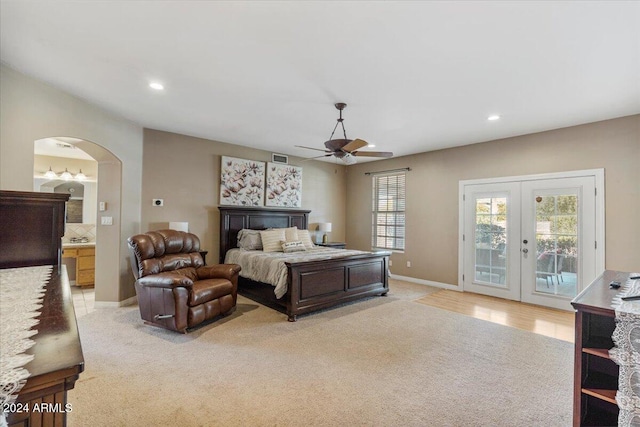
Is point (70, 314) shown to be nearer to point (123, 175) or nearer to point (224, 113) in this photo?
point (224, 113)

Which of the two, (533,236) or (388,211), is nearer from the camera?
(533,236)

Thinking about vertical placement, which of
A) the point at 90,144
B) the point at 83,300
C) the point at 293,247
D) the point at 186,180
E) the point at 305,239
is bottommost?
the point at 83,300

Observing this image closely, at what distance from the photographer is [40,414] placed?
716mm

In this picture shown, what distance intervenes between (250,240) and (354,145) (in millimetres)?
2717

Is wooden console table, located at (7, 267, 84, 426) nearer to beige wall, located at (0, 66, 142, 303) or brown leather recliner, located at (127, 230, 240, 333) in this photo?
brown leather recliner, located at (127, 230, 240, 333)

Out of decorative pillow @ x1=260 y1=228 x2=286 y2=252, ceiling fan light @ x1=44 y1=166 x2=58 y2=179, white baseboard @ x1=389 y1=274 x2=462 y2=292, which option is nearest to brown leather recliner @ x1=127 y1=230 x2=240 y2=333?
decorative pillow @ x1=260 y1=228 x2=286 y2=252

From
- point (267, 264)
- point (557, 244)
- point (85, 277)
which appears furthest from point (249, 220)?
point (557, 244)

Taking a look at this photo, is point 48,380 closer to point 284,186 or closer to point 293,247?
point 293,247

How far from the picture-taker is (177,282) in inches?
125

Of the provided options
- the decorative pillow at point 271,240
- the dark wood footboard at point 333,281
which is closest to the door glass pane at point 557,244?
the dark wood footboard at point 333,281

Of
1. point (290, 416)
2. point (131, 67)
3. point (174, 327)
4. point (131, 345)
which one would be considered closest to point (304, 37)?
point (131, 67)

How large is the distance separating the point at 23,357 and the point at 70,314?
39 centimetres

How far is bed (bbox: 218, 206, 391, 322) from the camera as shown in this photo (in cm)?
387

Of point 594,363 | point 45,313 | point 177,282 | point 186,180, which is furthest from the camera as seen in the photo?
point 186,180
